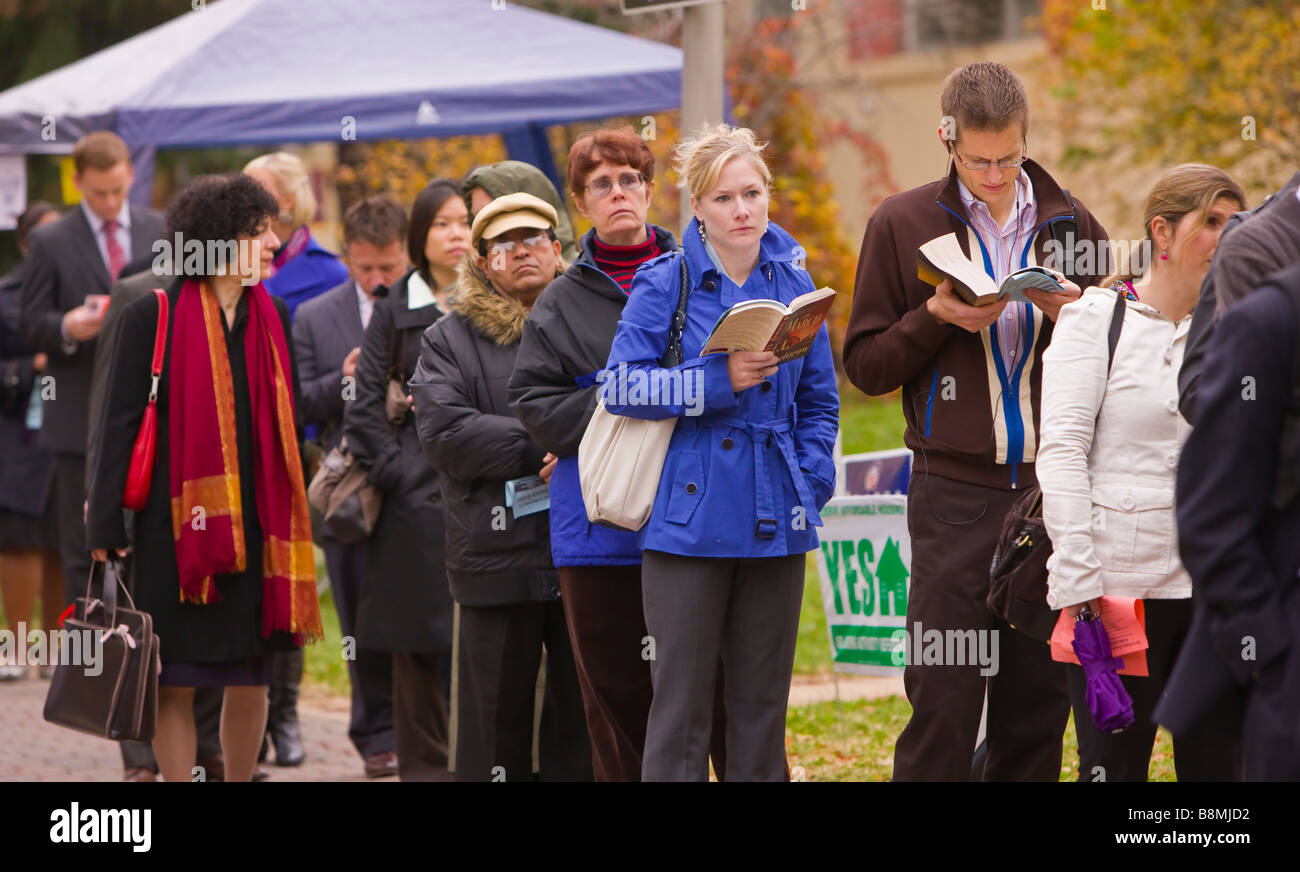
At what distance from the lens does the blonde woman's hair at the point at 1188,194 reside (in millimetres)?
3977

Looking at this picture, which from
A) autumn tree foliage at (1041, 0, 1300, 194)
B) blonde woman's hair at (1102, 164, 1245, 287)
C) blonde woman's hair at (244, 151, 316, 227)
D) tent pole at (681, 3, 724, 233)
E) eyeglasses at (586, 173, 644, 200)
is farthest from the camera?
autumn tree foliage at (1041, 0, 1300, 194)

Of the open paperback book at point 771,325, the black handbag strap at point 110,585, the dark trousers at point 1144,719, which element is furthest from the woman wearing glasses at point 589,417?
the black handbag strap at point 110,585

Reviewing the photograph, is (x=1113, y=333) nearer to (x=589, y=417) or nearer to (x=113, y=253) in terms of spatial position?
(x=589, y=417)

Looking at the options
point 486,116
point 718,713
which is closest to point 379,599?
point 718,713

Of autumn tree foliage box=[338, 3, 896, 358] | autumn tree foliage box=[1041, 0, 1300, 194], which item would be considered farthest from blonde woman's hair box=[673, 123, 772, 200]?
autumn tree foliage box=[338, 3, 896, 358]

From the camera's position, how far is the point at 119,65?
10750 millimetres

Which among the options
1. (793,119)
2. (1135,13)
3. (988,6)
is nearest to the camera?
(1135,13)

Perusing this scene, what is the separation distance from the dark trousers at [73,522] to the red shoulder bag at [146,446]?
7.94 ft

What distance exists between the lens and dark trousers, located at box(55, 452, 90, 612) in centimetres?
810

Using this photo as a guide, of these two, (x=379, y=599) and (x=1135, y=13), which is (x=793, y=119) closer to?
(x=1135, y=13)

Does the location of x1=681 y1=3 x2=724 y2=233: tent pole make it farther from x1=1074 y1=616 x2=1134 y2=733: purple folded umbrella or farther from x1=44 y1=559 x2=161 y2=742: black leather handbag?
x1=1074 y1=616 x2=1134 y2=733: purple folded umbrella

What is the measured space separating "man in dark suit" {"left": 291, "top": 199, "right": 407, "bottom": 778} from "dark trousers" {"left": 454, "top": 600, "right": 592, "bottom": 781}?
1.54 metres
